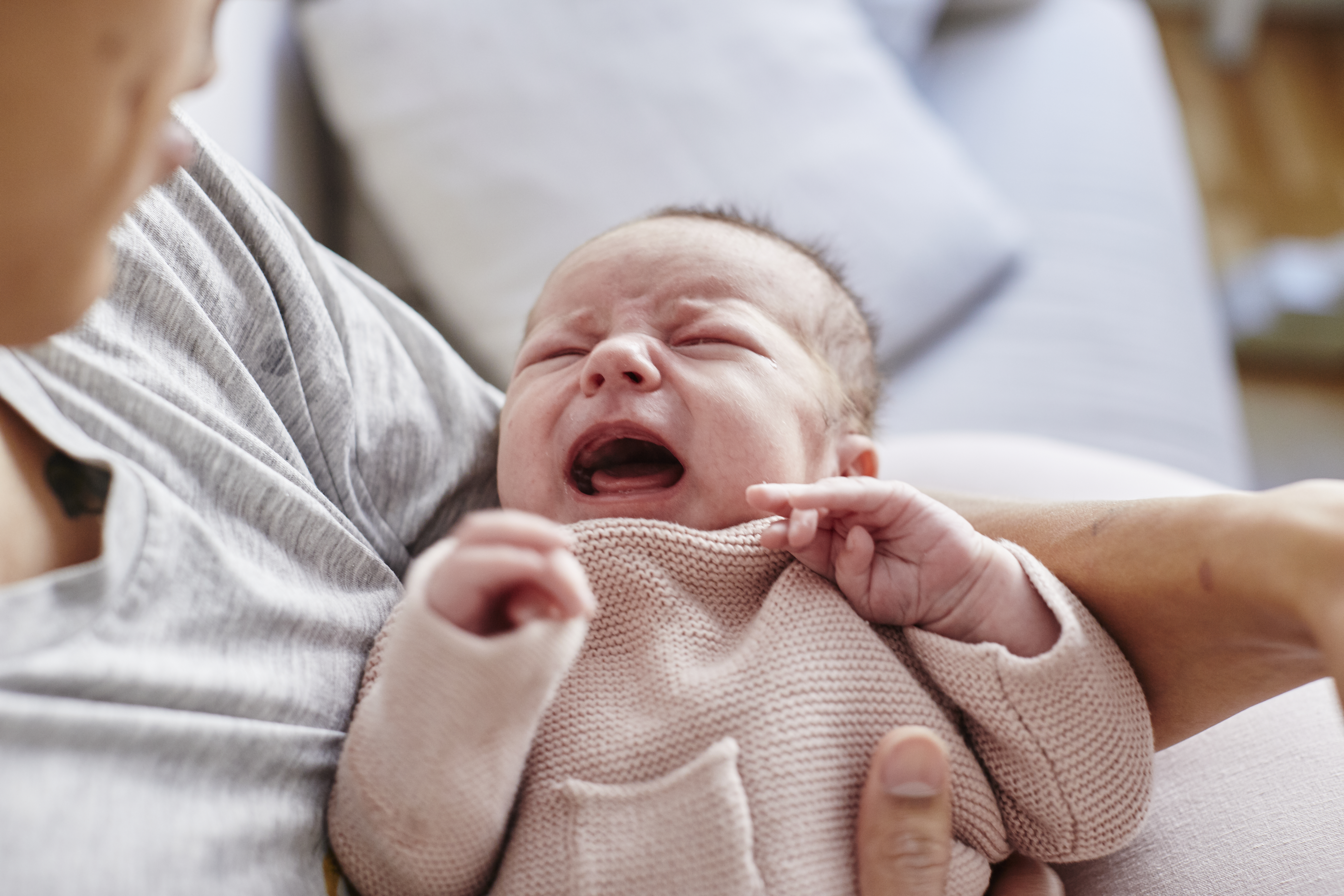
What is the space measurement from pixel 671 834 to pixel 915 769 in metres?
0.15

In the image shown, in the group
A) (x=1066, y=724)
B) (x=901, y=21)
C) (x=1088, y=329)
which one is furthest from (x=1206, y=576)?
(x=901, y=21)

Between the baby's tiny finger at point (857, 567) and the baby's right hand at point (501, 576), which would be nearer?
the baby's right hand at point (501, 576)

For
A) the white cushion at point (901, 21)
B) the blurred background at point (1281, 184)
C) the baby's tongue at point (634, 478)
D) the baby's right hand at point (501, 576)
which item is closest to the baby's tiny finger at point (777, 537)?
the baby's tongue at point (634, 478)

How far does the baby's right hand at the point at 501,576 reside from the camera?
1.68 ft

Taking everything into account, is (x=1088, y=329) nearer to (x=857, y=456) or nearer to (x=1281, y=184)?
(x=857, y=456)

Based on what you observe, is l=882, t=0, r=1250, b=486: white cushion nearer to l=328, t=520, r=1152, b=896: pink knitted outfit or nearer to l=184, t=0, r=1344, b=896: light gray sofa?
l=184, t=0, r=1344, b=896: light gray sofa

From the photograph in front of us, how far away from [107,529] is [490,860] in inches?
11.7

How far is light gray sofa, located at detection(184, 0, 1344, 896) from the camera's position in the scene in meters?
0.75

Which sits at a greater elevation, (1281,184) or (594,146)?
(594,146)

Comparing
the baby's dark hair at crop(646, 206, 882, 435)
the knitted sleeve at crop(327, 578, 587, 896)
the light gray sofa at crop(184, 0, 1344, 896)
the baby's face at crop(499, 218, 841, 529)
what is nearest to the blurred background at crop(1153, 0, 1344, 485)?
the light gray sofa at crop(184, 0, 1344, 896)

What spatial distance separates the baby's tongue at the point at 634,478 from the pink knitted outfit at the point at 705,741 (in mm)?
78

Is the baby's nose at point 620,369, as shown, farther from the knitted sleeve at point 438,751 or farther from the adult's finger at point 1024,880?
the adult's finger at point 1024,880

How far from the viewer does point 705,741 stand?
0.65 m

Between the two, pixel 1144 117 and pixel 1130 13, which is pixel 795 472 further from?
pixel 1130 13
